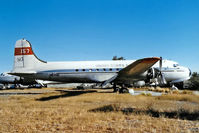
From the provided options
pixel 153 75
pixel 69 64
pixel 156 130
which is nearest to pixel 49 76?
pixel 69 64

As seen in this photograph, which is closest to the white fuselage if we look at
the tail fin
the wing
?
the tail fin

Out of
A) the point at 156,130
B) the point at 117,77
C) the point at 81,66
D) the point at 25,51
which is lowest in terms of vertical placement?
the point at 156,130

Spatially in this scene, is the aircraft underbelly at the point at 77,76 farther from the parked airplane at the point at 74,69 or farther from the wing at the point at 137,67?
the wing at the point at 137,67

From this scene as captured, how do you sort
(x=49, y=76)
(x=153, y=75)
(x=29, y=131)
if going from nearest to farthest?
(x=29, y=131), (x=153, y=75), (x=49, y=76)

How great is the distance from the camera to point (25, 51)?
21547 mm

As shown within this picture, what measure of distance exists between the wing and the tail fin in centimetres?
1116

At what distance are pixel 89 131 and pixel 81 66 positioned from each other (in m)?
16.3

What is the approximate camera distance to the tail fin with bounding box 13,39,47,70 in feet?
69.6

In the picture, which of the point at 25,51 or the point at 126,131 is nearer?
the point at 126,131

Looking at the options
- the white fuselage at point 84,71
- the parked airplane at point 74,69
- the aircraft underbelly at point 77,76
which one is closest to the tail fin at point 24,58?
the parked airplane at point 74,69

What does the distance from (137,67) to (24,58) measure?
1462 centimetres

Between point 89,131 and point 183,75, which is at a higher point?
point 183,75

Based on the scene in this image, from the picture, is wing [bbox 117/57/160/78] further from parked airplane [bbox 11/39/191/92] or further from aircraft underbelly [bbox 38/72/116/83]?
aircraft underbelly [bbox 38/72/116/83]

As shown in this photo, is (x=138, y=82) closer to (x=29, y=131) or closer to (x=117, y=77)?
(x=117, y=77)
